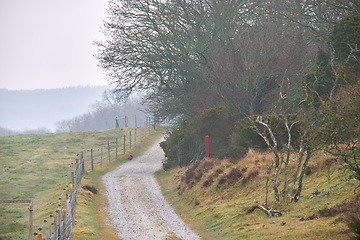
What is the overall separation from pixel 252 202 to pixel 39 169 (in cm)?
2762

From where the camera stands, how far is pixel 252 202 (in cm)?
1862

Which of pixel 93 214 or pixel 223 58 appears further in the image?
pixel 223 58

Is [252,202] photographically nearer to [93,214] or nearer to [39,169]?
[93,214]

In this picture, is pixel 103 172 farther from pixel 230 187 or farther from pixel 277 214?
pixel 277 214

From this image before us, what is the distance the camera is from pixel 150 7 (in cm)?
3734

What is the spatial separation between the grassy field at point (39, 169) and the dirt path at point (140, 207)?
2.86 meters

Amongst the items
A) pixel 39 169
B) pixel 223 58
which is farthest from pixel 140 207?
pixel 39 169

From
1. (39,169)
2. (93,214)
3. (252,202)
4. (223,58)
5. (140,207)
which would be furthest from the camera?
(39,169)

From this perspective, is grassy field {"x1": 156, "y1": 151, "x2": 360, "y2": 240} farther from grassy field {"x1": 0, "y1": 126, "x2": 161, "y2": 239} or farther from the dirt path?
grassy field {"x1": 0, "y1": 126, "x2": 161, "y2": 239}

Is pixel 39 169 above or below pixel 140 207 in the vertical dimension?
above

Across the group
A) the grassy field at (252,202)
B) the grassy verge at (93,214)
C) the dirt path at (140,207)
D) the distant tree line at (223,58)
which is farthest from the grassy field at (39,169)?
the distant tree line at (223,58)

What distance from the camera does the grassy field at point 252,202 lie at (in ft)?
42.3

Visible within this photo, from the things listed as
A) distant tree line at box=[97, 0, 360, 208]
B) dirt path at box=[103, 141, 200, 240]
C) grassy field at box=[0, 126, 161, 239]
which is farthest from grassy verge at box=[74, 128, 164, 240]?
distant tree line at box=[97, 0, 360, 208]

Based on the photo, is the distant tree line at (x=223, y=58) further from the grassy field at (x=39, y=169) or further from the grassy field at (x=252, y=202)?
the grassy field at (x=39, y=169)
